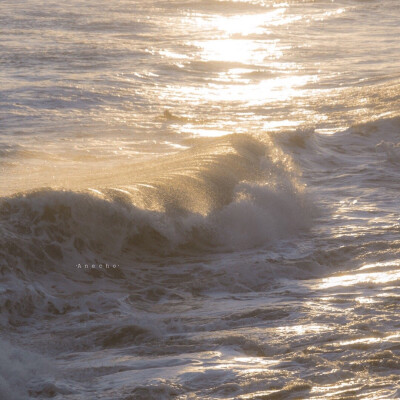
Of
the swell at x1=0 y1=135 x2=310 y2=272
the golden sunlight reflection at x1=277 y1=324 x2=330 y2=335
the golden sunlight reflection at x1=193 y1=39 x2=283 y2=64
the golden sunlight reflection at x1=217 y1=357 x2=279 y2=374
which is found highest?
the golden sunlight reflection at x1=193 y1=39 x2=283 y2=64

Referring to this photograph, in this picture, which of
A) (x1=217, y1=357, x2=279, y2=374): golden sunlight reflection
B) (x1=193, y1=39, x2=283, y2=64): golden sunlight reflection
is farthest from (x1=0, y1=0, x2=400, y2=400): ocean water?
(x1=193, y1=39, x2=283, y2=64): golden sunlight reflection

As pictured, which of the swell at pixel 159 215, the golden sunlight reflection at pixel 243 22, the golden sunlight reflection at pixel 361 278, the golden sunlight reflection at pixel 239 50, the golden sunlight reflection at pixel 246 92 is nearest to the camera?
the golden sunlight reflection at pixel 361 278

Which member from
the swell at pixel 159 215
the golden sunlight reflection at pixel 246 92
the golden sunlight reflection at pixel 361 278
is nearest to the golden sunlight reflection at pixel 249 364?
the golden sunlight reflection at pixel 361 278

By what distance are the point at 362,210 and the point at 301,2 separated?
27.5m

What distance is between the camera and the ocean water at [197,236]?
4965mm

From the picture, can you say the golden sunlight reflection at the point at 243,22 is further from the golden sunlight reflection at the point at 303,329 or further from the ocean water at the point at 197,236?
the golden sunlight reflection at the point at 303,329

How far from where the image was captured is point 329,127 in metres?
13.8

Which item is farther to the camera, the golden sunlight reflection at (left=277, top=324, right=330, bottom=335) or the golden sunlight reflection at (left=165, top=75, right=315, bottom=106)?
the golden sunlight reflection at (left=165, top=75, right=315, bottom=106)

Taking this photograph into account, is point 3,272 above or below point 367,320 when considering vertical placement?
above

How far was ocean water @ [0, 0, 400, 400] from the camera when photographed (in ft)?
16.3

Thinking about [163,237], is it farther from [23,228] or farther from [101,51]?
[101,51]

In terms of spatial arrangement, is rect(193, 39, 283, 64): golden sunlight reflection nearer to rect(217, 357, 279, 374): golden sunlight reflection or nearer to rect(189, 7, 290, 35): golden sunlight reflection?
rect(189, 7, 290, 35): golden sunlight reflection

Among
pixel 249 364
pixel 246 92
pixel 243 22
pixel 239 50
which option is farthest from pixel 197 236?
pixel 243 22

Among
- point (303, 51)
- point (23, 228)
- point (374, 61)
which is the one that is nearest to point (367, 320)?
point (23, 228)
